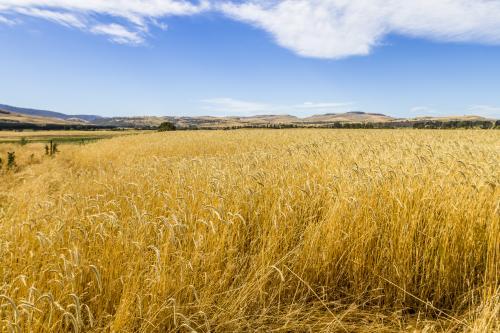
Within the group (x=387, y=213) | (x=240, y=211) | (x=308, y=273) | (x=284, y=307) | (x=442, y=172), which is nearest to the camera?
(x=284, y=307)

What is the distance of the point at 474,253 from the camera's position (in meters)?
2.81

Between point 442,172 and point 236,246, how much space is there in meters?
2.61

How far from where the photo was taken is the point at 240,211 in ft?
11.3

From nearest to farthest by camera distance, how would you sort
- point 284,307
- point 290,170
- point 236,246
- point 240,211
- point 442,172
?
point 284,307 → point 236,246 → point 240,211 → point 442,172 → point 290,170

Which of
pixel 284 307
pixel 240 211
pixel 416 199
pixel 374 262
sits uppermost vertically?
pixel 416 199

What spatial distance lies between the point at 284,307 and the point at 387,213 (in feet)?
4.71

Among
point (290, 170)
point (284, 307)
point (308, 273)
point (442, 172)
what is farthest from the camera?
point (290, 170)

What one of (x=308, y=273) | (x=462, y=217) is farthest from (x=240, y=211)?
(x=462, y=217)

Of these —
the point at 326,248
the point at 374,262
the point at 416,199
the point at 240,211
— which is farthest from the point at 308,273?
the point at 416,199

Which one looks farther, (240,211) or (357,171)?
(357,171)

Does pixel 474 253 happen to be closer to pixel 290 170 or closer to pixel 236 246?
pixel 236 246

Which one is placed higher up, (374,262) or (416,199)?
(416,199)

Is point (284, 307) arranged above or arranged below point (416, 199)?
below

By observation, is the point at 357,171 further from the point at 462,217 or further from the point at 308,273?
the point at 308,273
